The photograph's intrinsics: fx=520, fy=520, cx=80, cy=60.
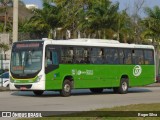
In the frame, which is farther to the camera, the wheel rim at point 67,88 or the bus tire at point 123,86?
the bus tire at point 123,86

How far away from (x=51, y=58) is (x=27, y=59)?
1.20 meters

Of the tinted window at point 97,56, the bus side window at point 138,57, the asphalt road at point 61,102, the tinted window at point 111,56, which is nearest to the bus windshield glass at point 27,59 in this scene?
the asphalt road at point 61,102

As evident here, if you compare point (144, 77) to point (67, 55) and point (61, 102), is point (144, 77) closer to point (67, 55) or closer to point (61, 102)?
point (67, 55)

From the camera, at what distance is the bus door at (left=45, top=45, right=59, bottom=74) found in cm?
2575

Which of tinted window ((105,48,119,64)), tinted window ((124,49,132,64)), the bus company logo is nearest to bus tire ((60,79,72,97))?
tinted window ((105,48,119,64))

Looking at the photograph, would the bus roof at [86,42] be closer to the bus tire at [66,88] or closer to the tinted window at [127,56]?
the tinted window at [127,56]

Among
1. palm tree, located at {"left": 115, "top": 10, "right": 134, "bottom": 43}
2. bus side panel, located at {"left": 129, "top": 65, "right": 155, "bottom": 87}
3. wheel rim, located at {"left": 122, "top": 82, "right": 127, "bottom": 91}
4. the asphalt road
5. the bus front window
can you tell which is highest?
palm tree, located at {"left": 115, "top": 10, "right": 134, "bottom": 43}

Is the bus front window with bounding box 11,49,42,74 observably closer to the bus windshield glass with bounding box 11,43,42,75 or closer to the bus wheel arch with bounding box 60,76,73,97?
the bus windshield glass with bounding box 11,43,42,75

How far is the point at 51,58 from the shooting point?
26.1 metres

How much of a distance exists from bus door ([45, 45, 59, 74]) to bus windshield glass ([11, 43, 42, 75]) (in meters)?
0.35

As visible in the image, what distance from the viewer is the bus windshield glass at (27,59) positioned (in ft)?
84.4

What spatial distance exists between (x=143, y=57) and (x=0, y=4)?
131 ft

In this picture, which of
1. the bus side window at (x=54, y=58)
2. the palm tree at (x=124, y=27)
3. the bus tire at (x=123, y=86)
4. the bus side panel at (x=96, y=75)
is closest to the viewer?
the bus side window at (x=54, y=58)

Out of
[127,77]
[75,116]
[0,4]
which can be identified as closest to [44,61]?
[127,77]
